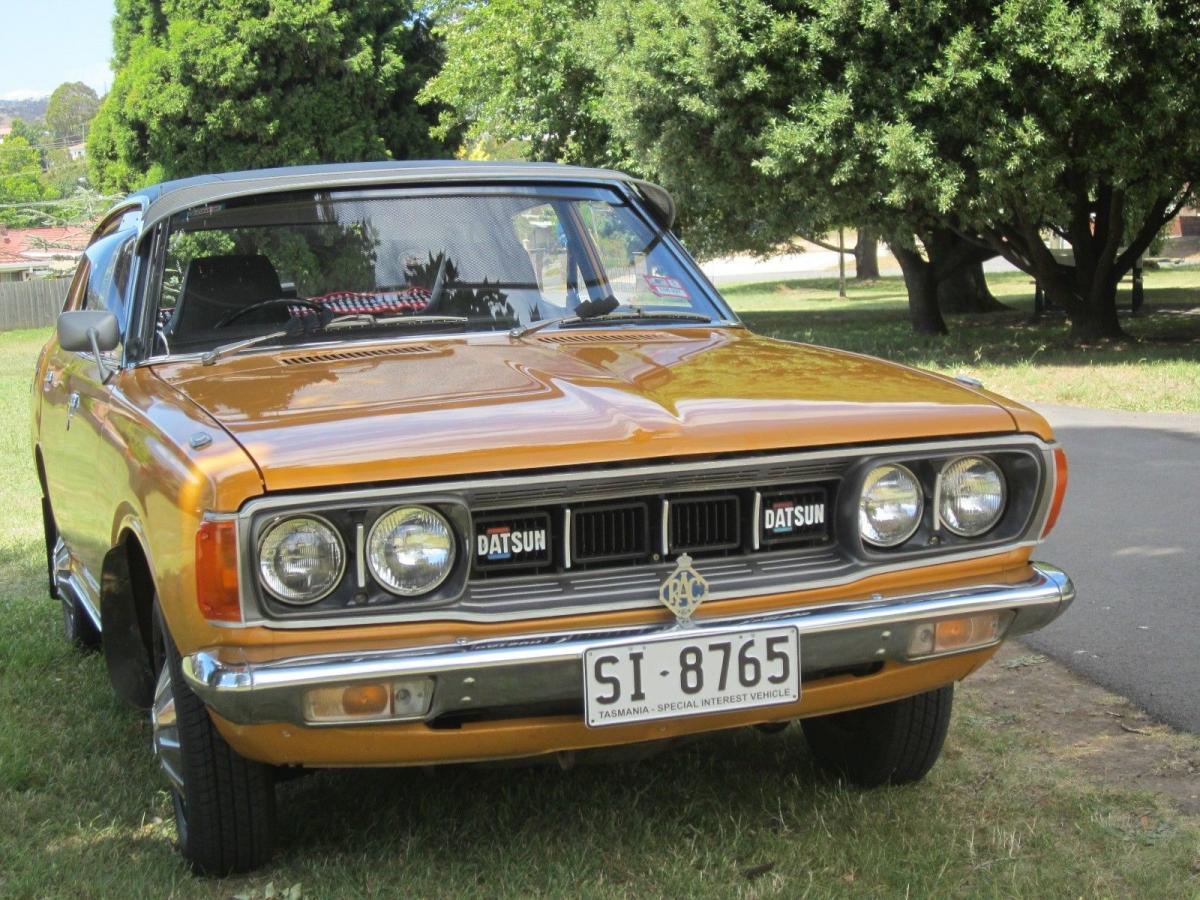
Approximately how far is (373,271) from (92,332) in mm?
825

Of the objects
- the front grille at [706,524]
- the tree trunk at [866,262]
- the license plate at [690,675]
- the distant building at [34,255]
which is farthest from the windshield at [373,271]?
the distant building at [34,255]

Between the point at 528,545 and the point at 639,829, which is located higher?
the point at 528,545

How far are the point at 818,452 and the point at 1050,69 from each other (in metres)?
12.4

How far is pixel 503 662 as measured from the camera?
9.43ft

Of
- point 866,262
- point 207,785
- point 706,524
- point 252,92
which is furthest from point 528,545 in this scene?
point 866,262

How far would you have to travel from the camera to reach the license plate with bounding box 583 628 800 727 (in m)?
2.97

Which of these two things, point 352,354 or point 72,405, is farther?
point 72,405

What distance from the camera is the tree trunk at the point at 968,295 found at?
28.3 m

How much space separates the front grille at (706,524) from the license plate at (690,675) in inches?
9.3

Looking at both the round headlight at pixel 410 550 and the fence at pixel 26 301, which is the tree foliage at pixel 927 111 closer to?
the round headlight at pixel 410 550

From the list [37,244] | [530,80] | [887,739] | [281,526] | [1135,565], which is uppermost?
[530,80]

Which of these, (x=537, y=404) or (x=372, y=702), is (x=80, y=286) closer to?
(x=537, y=404)

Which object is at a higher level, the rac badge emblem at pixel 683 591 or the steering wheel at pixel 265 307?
the steering wheel at pixel 265 307

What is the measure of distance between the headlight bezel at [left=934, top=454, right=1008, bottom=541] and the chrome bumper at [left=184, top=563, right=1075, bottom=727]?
8.7 inches
